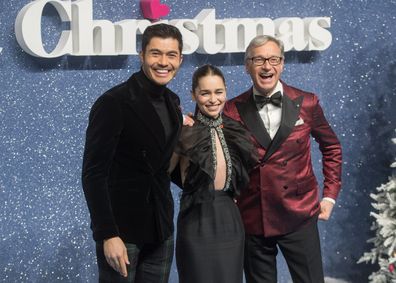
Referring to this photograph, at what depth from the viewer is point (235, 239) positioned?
3234 mm

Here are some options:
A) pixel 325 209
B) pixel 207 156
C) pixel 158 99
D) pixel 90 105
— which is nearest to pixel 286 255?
pixel 325 209

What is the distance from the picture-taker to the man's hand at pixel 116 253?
9.58ft

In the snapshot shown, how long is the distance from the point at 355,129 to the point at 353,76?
34 cm

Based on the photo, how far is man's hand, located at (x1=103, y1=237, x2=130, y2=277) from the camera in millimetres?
2920

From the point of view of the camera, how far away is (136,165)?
9.82ft

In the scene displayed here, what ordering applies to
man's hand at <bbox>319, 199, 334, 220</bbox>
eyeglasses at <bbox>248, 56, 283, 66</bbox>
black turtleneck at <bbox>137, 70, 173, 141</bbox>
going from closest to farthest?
1. black turtleneck at <bbox>137, 70, 173, 141</bbox>
2. eyeglasses at <bbox>248, 56, 283, 66</bbox>
3. man's hand at <bbox>319, 199, 334, 220</bbox>

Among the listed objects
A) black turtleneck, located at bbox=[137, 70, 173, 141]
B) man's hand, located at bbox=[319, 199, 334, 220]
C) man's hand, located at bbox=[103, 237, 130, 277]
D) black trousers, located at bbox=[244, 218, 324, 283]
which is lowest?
black trousers, located at bbox=[244, 218, 324, 283]

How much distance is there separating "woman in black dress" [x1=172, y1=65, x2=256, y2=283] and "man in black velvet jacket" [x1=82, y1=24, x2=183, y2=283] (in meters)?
0.12

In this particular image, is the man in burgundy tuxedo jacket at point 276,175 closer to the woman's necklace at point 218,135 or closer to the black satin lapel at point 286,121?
the black satin lapel at point 286,121

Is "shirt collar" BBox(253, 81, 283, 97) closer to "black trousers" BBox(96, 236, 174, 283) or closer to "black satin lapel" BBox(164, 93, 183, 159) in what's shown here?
"black satin lapel" BBox(164, 93, 183, 159)

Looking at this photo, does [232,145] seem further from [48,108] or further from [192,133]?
[48,108]

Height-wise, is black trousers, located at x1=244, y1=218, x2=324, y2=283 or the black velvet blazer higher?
the black velvet blazer

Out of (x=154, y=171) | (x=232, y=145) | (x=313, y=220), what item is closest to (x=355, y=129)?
(x=313, y=220)

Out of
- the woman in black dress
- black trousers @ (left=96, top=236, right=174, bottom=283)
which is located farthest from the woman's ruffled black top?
black trousers @ (left=96, top=236, right=174, bottom=283)
